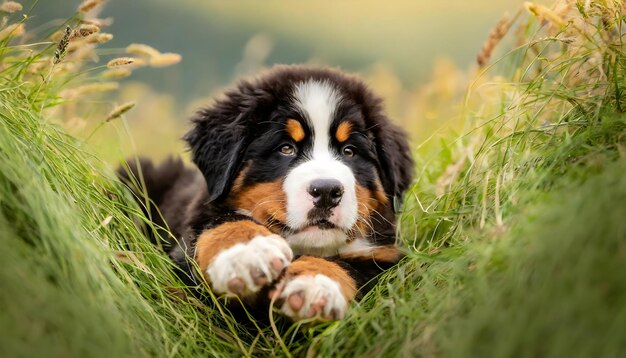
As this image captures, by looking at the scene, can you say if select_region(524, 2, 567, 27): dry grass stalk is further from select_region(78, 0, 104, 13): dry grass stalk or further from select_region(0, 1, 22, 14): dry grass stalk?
select_region(0, 1, 22, 14): dry grass stalk

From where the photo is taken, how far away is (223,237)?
3.45m

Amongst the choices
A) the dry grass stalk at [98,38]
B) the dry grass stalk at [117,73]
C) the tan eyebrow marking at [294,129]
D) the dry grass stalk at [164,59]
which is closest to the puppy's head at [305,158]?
the tan eyebrow marking at [294,129]

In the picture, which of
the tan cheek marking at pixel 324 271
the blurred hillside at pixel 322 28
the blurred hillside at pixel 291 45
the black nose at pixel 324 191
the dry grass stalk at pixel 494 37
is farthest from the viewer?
the blurred hillside at pixel 322 28

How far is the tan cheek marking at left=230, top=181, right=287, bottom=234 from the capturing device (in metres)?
3.71

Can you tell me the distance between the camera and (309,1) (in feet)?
55.3

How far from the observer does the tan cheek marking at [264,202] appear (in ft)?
12.2

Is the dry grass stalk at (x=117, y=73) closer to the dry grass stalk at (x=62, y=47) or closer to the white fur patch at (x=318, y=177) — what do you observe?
the dry grass stalk at (x=62, y=47)

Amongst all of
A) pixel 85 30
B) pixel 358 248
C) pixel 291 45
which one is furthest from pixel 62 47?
pixel 291 45

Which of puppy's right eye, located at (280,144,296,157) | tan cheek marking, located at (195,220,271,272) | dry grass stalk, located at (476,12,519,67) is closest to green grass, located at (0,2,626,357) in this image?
tan cheek marking, located at (195,220,271,272)

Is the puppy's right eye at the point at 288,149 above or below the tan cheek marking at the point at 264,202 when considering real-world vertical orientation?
above

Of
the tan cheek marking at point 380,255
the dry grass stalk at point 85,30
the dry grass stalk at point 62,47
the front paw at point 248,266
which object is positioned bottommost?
the tan cheek marking at point 380,255

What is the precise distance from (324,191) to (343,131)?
0.51 m

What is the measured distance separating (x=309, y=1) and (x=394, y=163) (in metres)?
13.3

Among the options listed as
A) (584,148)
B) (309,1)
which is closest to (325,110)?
(584,148)
